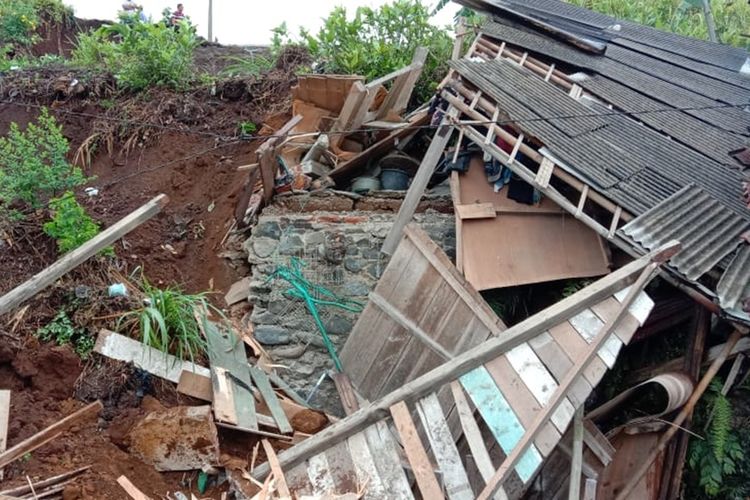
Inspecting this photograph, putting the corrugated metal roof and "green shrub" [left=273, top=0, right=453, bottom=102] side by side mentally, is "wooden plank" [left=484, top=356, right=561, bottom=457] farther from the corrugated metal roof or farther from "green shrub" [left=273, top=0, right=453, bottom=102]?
"green shrub" [left=273, top=0, right=453, bottom=102]

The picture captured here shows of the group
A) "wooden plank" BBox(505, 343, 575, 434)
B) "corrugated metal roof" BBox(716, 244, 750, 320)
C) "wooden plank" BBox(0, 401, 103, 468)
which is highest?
"corrugated metal roof" BBox(716, 244, 750, 320)

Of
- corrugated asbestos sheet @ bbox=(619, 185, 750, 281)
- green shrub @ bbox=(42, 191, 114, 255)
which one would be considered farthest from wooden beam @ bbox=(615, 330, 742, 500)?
green shrub @ bbox=(42, 191, 114, 255)

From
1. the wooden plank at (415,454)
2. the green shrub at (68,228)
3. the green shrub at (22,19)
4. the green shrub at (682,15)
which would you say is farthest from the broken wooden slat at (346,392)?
the green shrub at (22,19)

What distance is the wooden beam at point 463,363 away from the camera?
4293 millimetres

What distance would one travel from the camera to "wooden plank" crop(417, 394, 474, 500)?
4277 millimetres

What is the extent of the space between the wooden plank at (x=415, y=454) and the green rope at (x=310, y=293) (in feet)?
9.55

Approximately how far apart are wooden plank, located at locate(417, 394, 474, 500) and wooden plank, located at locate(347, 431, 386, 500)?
39 centimetres

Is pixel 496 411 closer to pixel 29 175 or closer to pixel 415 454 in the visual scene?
pixel 415 454

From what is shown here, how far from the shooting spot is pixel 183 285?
7.54m

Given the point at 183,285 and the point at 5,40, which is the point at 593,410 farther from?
the point at 5,40

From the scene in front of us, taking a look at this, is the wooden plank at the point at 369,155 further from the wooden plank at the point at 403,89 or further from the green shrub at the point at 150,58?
the green shrub at the point at 150,58

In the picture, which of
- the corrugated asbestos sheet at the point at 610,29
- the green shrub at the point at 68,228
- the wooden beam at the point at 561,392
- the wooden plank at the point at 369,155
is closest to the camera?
the wooden beam at the point at 561,392

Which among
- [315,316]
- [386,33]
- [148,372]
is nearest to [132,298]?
[148,372]

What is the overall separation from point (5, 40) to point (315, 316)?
9.83 meters
